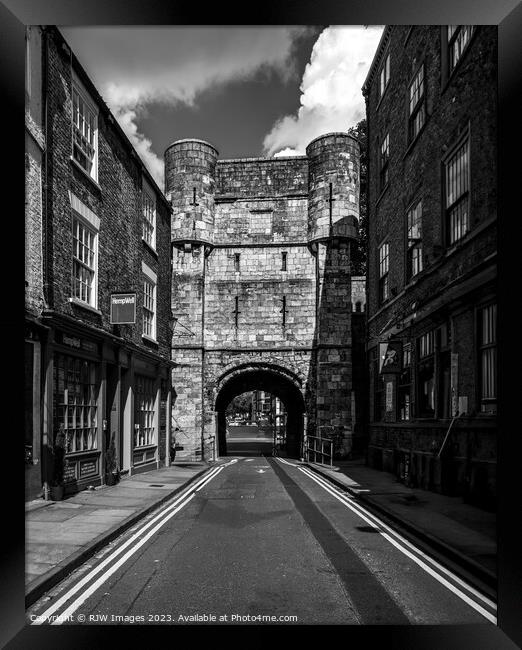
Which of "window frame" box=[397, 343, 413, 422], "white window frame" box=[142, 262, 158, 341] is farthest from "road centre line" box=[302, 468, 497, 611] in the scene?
"white window frame" box=[142, 262, 158, 341]

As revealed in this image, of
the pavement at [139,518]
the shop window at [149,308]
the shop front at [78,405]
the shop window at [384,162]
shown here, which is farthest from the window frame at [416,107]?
the shop front at [78,405]

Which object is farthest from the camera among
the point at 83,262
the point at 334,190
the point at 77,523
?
the point at 334,190

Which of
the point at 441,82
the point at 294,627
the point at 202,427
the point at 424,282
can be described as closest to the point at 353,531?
the point at 294,627

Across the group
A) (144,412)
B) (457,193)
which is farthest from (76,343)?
(457,193)

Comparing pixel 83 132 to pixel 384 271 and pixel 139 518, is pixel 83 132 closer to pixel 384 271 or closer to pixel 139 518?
pixel 139 518

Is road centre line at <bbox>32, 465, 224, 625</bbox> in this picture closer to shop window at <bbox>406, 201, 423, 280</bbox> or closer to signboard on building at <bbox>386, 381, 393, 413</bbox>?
signboard on building at <bbox>386, 381, 393, 413</bbox>

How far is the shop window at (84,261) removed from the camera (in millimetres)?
12812

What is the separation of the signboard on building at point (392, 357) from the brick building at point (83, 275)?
23.0ft

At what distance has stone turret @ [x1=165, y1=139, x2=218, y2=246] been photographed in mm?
27875

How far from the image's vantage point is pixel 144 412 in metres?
18.4

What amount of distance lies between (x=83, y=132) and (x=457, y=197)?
8314 mm

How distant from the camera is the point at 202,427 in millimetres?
27109

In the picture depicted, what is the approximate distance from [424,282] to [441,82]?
4588 millimetres
